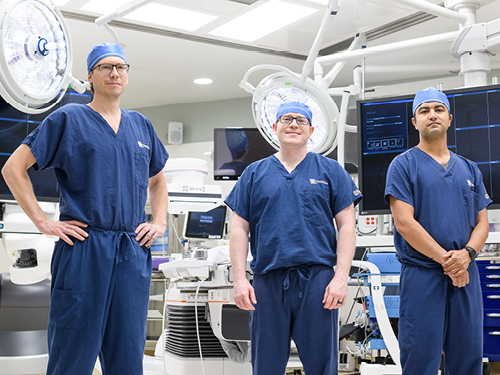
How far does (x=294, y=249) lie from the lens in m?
2.10

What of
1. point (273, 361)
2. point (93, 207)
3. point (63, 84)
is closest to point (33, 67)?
point (63, 84)

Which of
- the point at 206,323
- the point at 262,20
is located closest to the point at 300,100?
the point at 206,323

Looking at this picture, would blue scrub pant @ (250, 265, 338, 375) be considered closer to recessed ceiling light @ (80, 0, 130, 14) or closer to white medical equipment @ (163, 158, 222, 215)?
white medical equipment @ (163, 158, 222, 215)

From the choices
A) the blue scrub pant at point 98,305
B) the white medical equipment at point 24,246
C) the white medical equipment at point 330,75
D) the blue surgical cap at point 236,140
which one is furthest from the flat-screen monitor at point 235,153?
the blue scrub pant at point 98,305

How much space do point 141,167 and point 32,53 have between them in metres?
0.57

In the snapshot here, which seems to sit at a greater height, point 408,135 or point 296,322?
point 408,135

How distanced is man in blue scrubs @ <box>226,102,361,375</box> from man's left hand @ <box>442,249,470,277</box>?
359 millimetres

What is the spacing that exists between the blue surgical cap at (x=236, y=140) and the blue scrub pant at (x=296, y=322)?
7.08 ft

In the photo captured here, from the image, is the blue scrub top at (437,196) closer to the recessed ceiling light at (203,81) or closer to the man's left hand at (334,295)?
the man's left hand at (334,295)

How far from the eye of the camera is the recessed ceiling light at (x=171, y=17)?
4.57m

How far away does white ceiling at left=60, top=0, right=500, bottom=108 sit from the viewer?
178 inches

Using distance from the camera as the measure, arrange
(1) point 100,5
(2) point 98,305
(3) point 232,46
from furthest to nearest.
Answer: (3) point 232,46, (1) point 100,5, (2) point 98,305

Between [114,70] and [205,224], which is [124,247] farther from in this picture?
[205,224]

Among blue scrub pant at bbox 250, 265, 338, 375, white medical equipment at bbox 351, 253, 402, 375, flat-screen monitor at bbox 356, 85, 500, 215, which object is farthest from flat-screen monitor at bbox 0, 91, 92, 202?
flat-screen monitor at bbox 356, 85, 500, 215
